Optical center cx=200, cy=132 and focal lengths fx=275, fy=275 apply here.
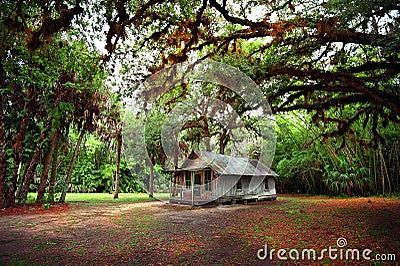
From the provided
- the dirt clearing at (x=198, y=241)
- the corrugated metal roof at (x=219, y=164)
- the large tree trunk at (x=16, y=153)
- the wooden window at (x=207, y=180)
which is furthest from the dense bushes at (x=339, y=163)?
the large tree trunk at (x=16, y=153)

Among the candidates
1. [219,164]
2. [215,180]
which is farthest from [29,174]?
[219,164]

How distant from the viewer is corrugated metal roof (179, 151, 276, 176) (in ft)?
49.9

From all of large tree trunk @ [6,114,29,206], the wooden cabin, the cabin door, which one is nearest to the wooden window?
the wooden cabin

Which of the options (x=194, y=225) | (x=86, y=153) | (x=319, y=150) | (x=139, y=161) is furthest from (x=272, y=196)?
(x=86, y=153)

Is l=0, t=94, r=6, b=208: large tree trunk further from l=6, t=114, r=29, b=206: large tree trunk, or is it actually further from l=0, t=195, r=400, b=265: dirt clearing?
l=0, t=195, r=400, b=265: dirt clearing

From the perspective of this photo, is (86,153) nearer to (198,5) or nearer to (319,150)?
(319,150)

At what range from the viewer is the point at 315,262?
4625 mm

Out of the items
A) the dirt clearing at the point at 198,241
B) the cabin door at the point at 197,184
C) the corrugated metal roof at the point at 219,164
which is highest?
the corrugated metal roof at the point at 219,164

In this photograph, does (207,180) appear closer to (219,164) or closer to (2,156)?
(219,164)

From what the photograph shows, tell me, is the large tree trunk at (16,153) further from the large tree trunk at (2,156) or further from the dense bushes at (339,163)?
the dense bushes at (339,163)

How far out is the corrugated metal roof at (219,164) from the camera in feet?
49.9

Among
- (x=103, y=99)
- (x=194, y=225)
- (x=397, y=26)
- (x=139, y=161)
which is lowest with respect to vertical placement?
(x=194, y=225)

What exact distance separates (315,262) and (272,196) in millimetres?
14846

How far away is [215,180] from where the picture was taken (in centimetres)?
1548
